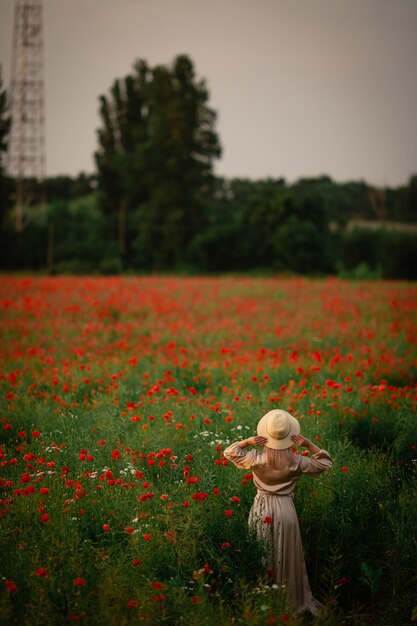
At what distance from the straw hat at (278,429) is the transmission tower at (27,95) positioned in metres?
30.2

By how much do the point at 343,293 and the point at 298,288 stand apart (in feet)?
7.63

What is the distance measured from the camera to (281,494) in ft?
12.6

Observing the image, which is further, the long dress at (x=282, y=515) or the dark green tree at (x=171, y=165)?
the dark green tree at (x=171, y=165)

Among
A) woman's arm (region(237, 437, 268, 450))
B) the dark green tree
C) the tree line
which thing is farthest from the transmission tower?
woman's arm (region(237, 437, 268, 450))

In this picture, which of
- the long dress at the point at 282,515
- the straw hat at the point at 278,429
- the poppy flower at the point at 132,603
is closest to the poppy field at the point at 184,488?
the poppy flower at the point at 132,603

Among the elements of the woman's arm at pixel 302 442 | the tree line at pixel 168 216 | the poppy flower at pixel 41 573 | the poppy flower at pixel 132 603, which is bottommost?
the poppy flower at pixel 132 603

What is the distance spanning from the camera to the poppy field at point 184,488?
3281mm

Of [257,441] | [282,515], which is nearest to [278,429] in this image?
[257,441]

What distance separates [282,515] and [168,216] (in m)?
33.1

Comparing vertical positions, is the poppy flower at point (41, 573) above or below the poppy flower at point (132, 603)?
above

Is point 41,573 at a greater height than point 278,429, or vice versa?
point 278,429

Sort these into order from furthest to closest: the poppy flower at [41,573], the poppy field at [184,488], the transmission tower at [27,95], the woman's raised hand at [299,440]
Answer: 1. the transmission tower at [27,95]
2. the woman's raised hand at [299,440]
3. the poppy field at [184,488]
4. the poppy flower at [41,573]

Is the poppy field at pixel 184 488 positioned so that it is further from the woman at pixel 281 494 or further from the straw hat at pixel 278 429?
the straw hat at pixel 278 429

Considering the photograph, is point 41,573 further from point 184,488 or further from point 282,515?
point 282,515
